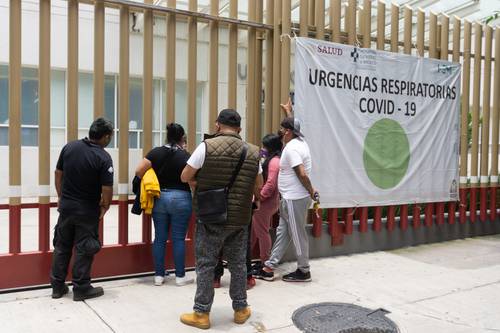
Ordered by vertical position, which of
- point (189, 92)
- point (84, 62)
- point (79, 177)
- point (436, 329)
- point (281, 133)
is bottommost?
point (436, 329)

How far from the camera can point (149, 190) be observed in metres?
4.97

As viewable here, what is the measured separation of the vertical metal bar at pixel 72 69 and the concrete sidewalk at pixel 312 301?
66.4 inches

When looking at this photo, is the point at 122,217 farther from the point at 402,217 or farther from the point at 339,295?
the point at 402,217

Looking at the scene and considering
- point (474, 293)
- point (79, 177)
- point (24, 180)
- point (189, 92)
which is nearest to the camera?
point (79, 177)

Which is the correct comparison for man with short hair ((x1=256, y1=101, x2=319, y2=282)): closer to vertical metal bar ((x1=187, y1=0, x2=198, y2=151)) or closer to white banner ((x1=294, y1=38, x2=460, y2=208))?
white banner ((x1=294, y1=38, x2=460, y2=208))

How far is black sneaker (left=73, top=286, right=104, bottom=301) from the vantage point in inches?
183

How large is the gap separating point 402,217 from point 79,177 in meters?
4.75

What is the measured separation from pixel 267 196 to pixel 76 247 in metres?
2.05

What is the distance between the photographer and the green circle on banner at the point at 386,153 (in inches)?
270

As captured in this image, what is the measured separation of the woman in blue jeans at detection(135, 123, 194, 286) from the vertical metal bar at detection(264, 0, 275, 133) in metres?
1.45

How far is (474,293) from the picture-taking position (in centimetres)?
528

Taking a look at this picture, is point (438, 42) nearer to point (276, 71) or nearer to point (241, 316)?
point (276, 71)

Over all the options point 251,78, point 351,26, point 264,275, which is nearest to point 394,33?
point 351,26

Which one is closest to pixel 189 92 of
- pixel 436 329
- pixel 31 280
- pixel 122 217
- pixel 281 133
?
pixel 281 133
